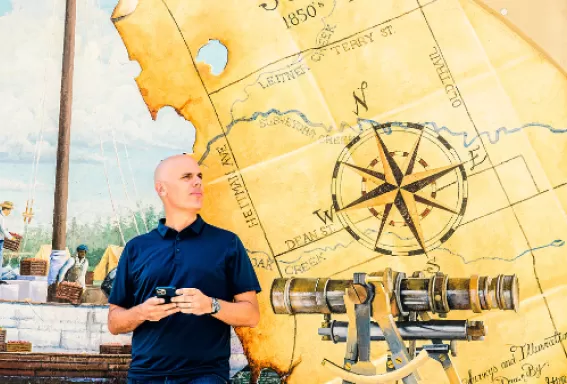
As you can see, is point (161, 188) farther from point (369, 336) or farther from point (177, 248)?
point (369, 336)

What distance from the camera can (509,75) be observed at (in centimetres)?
369

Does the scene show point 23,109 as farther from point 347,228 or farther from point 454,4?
point 454,4

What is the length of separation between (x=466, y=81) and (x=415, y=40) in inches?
12.8

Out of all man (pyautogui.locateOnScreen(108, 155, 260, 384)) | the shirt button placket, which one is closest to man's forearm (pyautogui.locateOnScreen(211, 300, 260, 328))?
man (pyautogui.locateOnScreen(108, 155, 260, 384))

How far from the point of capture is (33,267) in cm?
402

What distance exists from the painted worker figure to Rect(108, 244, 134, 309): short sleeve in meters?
0.63

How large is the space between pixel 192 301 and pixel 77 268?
3.73 ft

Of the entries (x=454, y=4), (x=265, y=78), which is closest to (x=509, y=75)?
(x=454, y=4)

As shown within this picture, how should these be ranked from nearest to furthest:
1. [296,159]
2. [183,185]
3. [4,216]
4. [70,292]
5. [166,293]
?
[166,293] → [183,185] → [296,159] → [70,292] → [4,216]

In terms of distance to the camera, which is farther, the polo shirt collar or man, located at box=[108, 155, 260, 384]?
the polo shirt collar

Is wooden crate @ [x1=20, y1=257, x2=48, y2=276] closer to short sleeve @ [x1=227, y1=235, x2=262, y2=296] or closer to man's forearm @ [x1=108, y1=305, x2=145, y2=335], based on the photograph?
man's forearm @ [x1=108, y1=305, x2=145, y2=335]

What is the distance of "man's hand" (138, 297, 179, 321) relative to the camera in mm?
3164

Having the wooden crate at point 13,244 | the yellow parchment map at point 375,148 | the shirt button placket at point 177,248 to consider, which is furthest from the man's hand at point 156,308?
the wooden crate at point 13,244

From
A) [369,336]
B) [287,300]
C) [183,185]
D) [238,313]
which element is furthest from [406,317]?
[183,185]
